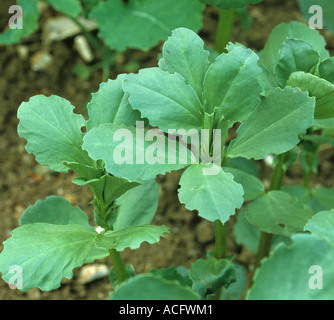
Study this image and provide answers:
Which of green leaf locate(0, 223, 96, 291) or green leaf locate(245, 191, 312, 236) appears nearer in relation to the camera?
green leaf locate(0, 223, 96, 291)

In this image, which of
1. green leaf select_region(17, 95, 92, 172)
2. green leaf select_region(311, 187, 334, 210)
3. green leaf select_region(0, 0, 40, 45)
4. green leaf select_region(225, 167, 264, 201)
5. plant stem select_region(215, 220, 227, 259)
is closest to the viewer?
green leaf select_region(17, 95, 92, 172)

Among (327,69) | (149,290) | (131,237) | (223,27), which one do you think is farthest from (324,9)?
(149,290)

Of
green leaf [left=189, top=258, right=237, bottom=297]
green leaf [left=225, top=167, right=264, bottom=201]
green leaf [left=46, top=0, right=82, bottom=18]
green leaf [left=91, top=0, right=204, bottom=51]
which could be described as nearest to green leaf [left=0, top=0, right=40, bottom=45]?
green leaf [left=46, top=0, right=82, bottom=18]

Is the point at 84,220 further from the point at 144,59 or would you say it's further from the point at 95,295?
the point at 144,59

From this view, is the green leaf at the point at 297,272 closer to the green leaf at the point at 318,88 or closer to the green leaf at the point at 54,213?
the green leaf at the point at 318,88

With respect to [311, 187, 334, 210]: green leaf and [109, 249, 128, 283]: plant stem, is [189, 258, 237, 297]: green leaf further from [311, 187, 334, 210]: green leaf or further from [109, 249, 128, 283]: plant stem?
[311, 187, 334, 210]: green leaf

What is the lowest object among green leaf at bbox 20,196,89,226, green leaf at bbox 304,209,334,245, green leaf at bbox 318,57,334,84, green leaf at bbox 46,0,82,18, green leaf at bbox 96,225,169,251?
green leaf at bbox 20,196,89,226
